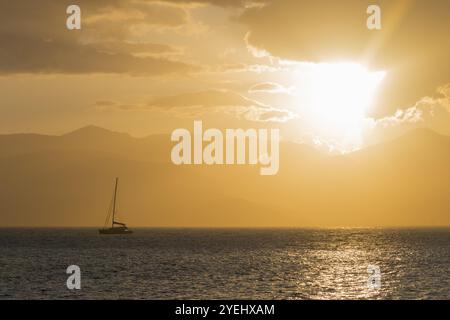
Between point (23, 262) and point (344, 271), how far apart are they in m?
47.8

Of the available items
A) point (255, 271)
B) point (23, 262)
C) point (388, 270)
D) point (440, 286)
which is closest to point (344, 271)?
point (388, 270)

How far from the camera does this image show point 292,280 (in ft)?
255
